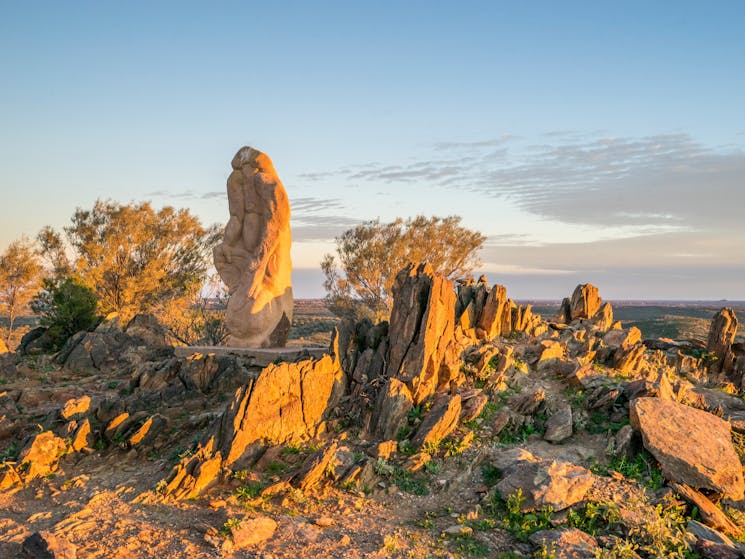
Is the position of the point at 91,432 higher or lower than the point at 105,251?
lower

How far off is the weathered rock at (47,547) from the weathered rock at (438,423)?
5.58 meters

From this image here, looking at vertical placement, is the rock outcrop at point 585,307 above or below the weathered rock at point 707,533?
above

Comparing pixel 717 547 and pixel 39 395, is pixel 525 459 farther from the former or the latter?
pixel 39 395

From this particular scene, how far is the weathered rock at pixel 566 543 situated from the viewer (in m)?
7.01

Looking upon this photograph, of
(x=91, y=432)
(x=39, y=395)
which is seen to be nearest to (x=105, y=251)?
(x=39, y=395)

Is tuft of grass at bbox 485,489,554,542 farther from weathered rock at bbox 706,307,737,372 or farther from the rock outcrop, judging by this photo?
the rock outcrop

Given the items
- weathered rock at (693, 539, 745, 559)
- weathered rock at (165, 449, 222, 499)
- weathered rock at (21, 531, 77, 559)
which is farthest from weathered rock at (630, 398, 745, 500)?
weathered rock at (21, 531, 77, 559)

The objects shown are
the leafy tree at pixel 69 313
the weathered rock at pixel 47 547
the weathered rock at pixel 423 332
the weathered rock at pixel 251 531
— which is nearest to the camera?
the weathered rock at pixel 47 547

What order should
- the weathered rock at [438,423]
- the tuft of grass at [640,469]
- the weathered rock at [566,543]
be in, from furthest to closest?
the weathered rock at [438,423] < the tuft of grass at [640,469] < the weathered rock at [566,543]

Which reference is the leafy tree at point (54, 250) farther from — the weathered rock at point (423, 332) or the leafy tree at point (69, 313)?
the weathered rock at point (423, 332)

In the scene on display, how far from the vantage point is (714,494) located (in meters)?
8.84

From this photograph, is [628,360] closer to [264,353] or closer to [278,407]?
[278,407]

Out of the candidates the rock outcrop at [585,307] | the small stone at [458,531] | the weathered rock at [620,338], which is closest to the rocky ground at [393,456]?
the small stone at [458,531]

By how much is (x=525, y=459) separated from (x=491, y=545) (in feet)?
7.01
